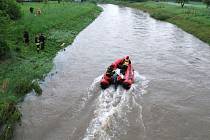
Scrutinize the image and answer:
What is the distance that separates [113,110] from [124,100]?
1.85 m

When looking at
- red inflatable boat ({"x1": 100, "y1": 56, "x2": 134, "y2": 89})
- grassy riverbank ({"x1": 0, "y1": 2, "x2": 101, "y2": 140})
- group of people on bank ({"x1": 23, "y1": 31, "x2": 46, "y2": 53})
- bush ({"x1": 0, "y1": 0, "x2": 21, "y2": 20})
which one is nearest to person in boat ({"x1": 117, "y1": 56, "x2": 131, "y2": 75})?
red inflatable boat ({"x1": 100, "y1": 56, "x2": 134, "y2": 89})

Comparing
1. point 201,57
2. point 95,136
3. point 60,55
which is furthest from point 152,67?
point 95,136

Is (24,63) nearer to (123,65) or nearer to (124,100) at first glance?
(123,65)

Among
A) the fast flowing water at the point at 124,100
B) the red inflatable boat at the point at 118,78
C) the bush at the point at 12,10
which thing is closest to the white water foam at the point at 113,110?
the fast flowing water at the point at 124,100

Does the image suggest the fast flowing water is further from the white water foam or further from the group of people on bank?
the group of people on bank

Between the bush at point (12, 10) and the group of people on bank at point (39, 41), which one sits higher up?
the bush at point (12, 10)

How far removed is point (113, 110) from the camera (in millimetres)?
18422

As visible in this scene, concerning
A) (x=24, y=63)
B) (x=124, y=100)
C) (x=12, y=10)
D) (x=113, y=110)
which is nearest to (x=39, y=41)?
(x=24, y=63)

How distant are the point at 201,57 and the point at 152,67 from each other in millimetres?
6804

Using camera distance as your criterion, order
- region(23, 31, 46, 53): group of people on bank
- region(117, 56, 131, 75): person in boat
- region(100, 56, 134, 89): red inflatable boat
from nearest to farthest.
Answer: region(100, 56, 134, 89): red inflatable boat → region(117, 56, 131, 75): person in boat → region(23, 31, 46, 53): group of people on bank

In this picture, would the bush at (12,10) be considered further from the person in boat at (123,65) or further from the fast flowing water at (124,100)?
the person in boat at (123,65)

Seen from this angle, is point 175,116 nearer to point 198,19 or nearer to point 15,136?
point 15,136

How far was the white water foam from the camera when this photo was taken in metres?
16.0

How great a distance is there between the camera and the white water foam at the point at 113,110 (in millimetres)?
16041
